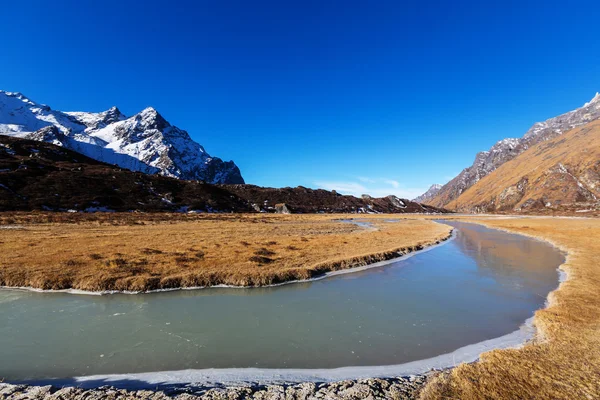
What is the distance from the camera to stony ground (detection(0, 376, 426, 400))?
7.41 m

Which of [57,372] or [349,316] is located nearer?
[57,372]

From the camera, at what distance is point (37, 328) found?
482 inches

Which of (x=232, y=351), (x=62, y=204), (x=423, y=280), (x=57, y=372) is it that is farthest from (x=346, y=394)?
(x=62, y=204)

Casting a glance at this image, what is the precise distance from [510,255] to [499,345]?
2790cm

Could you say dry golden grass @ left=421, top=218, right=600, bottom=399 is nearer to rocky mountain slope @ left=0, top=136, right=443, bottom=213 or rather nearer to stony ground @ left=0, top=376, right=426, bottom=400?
stony ground @ left=0, top=376, right=426, bottom=400

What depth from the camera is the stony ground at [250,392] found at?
7.41 m

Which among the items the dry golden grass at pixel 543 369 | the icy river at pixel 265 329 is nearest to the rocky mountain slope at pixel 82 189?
the icy river at pixel 265 329

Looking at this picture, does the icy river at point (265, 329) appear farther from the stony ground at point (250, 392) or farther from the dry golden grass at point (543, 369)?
the dry golden grass at point (543, 369)

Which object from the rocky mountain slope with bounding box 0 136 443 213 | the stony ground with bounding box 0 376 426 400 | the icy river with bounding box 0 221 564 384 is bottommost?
the icy river with bounding box 0 221 564 384

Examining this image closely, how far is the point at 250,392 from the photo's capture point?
25.5ft

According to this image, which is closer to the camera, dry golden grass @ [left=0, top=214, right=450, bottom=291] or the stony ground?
the stony ground

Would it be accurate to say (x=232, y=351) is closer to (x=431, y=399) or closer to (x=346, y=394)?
(x=346, y=394)

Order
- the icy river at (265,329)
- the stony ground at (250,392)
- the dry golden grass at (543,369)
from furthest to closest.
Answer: the icy river at (265,329)
the stony ground at (250,392)
the dry golden grass at (543,369)

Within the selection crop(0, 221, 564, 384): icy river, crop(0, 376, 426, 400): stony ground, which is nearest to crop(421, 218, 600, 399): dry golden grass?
crop(0, 376, 426, 400): stony ground
